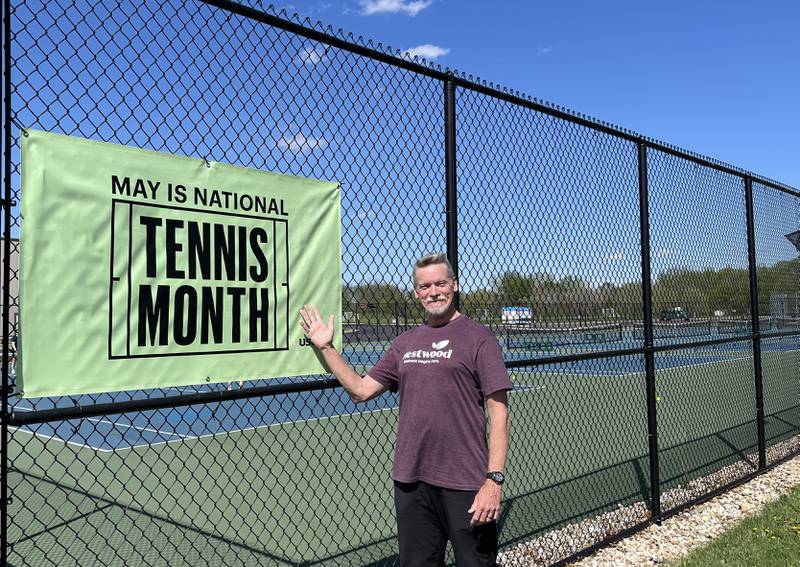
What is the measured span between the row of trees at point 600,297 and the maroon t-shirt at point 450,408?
2.81 feet

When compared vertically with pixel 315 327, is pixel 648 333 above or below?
below

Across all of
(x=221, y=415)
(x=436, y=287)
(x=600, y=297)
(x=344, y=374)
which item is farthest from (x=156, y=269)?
(x=221, y=415)

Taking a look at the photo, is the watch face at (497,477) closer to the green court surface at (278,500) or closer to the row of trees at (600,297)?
the row of trees at (600,297)

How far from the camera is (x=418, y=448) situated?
295cm

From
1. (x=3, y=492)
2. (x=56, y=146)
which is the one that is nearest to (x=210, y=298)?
(x=56, y=146)

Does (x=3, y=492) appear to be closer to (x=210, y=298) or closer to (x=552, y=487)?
(x=210, y=298)

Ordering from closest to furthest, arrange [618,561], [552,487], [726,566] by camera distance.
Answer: [726,566] < [618,561] < [552,487]

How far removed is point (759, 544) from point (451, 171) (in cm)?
375

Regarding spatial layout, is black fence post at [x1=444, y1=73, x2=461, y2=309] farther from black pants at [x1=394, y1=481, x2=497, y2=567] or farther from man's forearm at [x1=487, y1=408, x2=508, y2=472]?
black pants at [x1=394, y1=481, x2=497, y2=567]

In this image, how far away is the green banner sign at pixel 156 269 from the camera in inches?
95.2

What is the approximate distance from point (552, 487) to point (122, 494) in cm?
512

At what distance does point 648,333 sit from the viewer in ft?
18.8

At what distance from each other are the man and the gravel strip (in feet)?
6.90

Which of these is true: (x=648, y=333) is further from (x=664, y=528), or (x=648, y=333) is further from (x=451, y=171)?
(x=451, y=171)
